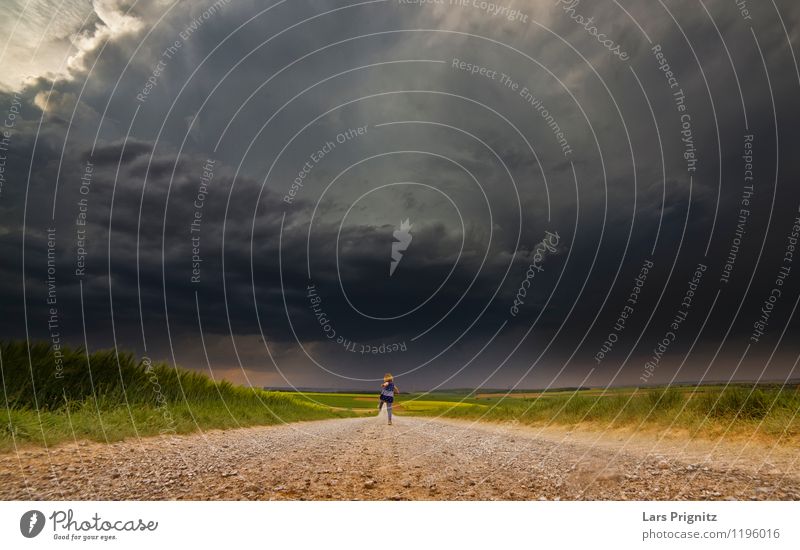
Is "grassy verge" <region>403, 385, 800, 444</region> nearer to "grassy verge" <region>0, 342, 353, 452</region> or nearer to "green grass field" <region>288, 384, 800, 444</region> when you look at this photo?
"green grass field" <region>288, 384, 800, 444</region>

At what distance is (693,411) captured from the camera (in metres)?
14.4

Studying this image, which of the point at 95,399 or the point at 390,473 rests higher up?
the point at 95,399

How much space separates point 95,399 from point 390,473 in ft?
31.5

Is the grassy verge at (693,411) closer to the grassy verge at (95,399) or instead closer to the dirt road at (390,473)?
the dirt road at (390,473)

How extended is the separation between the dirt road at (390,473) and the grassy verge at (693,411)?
1168mm

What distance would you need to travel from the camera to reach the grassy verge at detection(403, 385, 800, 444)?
12484 millimetres

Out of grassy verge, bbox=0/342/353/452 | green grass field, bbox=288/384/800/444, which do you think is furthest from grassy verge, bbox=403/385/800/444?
grassy verge, bbox=0/342/353/452

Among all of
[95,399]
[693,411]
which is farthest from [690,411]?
[95,399]

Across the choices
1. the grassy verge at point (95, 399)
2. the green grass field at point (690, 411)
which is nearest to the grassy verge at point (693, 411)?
the green grass field at point (690, 411)

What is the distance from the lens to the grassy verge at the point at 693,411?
1248cm

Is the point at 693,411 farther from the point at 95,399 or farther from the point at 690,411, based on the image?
the point at 95,399

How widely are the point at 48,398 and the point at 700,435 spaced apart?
17415 mm
